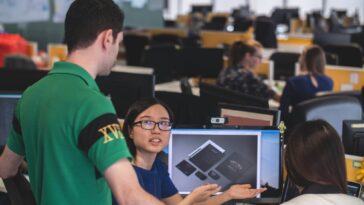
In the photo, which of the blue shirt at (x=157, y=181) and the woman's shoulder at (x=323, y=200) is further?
the blue shirt at (x=157, y=181)

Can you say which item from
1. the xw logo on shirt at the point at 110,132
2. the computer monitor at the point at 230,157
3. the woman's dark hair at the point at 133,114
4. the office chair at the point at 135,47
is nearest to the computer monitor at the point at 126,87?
the computer monitor at the point at 230,157

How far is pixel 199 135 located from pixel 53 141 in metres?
1.02

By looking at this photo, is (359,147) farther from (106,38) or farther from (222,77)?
(222,77)

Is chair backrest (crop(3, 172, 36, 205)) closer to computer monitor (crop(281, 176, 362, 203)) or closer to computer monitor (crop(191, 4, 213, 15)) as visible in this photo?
computer monitor (crop(281, 176, 362, 203))

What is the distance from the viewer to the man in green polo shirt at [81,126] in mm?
1883

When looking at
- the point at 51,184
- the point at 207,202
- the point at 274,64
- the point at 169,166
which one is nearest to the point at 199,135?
the point at 169,166

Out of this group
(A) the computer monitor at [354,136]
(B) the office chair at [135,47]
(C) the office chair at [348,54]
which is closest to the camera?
(A) the computer monitor at [354,136]

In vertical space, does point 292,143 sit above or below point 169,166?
above

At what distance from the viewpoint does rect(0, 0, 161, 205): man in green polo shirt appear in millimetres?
1883

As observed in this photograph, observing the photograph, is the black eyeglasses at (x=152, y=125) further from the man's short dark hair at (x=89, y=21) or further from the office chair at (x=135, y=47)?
the office chair at (x=135, y=47)

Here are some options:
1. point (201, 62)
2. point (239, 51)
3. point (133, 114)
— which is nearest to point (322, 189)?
point (133, 114)

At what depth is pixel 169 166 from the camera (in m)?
2.91

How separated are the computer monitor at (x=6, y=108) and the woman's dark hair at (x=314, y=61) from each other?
9.54ft

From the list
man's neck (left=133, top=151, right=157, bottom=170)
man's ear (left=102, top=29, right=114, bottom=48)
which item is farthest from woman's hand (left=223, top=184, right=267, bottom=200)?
man's ear (left=102, top=29, right=114, bottom=48)
